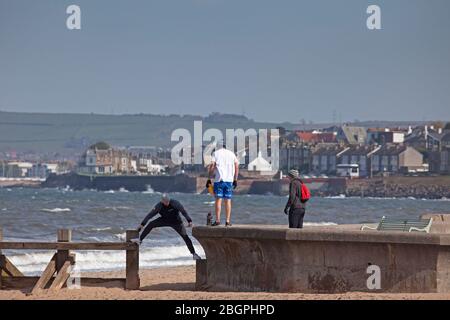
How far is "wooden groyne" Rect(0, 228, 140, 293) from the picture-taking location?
55.9ft

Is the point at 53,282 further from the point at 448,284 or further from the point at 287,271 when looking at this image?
the point at 448,284

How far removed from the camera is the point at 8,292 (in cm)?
1723

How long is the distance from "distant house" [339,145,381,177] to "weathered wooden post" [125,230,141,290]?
171 meters

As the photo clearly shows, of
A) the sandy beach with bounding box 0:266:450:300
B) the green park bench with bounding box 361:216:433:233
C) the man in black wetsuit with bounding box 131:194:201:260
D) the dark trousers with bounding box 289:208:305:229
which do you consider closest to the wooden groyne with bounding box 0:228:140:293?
the sandy beach with bounding box 0:266:450:300

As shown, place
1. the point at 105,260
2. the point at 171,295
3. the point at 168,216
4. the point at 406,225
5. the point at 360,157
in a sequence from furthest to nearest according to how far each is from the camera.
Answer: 1. the point at 360,157
2. the point at 105,260
3. the point at 168,216
4. the point at 406,225
5. the point at 171,295

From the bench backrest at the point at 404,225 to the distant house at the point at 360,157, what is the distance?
170 meters

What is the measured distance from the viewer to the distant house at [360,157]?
189m

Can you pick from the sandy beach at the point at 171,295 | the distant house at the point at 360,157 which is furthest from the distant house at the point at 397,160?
the sandy beach at the point at 171,295

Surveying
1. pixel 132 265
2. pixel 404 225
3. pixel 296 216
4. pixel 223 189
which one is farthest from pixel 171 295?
pixel 404 225

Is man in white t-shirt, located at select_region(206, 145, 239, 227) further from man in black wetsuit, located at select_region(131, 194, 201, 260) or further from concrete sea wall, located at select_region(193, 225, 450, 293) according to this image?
man in black wetsuit, located at select_region(131, 194, 201, 260)

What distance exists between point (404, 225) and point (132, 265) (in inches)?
148

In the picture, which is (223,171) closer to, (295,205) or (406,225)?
(295,205)

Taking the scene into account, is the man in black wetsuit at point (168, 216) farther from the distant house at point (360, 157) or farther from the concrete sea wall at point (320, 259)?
the distant house at point (360, 157)

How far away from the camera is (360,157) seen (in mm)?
192125
